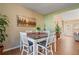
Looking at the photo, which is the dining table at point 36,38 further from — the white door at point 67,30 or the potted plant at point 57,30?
the white door at point 67,30

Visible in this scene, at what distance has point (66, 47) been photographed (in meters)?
2.30

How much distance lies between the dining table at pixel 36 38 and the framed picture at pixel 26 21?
20 centimetres

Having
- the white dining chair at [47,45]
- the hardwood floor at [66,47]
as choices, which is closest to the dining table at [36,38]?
the white dining chair at [47,45]

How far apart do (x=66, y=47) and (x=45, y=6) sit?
0.96 meters

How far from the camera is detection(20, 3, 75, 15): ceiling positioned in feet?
7.57

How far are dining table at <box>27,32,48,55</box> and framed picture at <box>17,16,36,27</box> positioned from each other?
0.66 ft

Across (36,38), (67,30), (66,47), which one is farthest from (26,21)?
(66,47)

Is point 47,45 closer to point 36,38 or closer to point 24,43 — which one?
point 36,38

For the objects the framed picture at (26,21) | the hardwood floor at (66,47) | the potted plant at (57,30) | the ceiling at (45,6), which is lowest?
the hardwood floor at (66,47)

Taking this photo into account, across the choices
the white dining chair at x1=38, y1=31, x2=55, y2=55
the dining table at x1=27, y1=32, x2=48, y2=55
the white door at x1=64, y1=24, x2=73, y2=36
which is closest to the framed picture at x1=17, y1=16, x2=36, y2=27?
the dining table at x1=27, y1=32, x2=48, y2=55

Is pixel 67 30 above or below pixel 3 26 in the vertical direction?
below

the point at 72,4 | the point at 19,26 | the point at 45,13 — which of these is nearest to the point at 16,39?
the point at 19,26

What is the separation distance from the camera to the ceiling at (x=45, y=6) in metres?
2.31

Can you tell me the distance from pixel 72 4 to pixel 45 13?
586 millimetres
